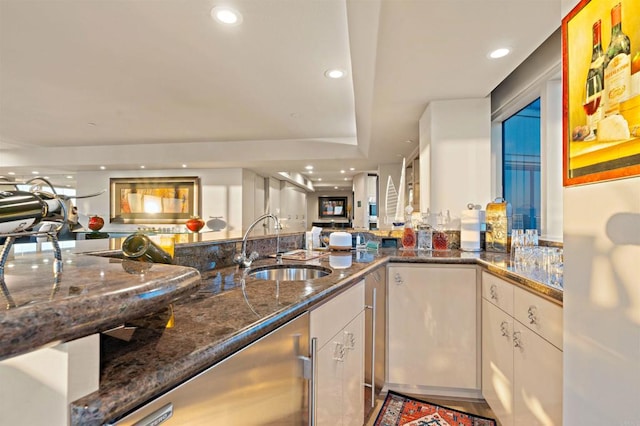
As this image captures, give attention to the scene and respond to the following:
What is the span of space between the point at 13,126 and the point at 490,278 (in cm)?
589

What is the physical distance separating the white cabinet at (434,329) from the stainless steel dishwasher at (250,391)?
1.15 m

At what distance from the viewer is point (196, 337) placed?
0.59 meters

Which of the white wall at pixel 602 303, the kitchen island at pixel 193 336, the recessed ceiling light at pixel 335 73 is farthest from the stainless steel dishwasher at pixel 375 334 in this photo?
the recessed ceiling light at pixel 335 73

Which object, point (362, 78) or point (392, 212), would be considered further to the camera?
point (392, 212)

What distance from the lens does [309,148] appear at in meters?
4.68

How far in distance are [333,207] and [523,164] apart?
31.9 feet

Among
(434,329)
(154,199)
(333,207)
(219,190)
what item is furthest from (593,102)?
(333,207)

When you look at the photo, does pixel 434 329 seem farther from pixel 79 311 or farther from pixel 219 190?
pixel 219 190

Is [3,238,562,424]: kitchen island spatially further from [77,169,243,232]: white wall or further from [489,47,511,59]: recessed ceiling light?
[77,169,243,232]: white wall

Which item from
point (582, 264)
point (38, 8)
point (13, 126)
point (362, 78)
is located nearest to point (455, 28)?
point (362, 78)

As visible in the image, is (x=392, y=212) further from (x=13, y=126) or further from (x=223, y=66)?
(x=13, y=126)

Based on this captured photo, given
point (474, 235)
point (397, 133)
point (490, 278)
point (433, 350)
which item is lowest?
point (433, 350)

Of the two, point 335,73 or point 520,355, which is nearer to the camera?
point 520,355

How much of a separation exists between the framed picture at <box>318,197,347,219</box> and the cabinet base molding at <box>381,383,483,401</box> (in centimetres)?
1016
